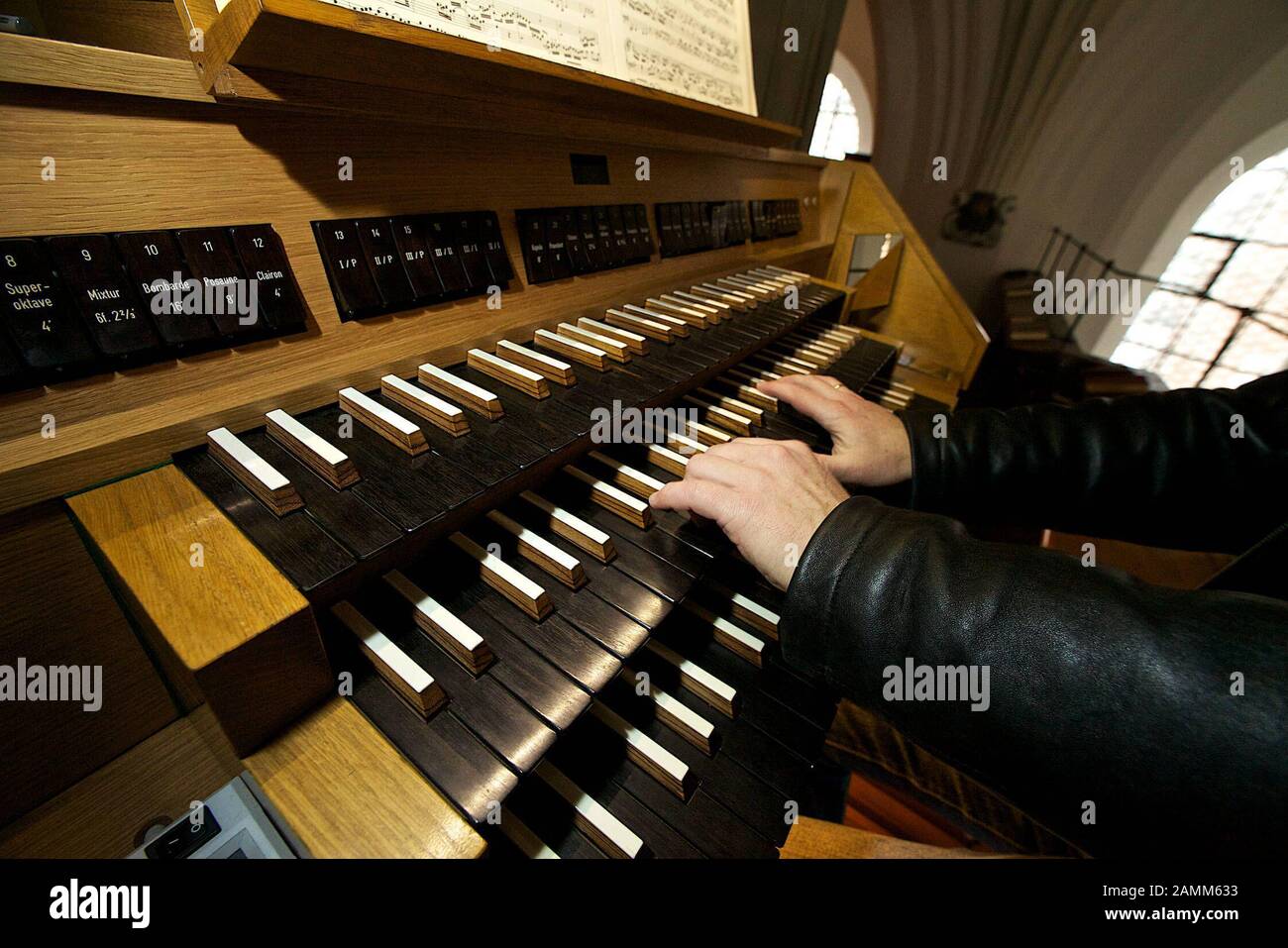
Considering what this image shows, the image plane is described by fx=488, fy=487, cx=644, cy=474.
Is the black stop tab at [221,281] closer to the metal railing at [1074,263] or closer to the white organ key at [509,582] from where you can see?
the white organ key at [509,582]

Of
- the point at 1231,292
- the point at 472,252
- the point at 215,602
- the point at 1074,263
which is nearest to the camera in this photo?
the point at 215,602

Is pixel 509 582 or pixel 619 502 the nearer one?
pixel 509 582

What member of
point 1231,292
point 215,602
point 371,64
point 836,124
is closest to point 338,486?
point 215,602

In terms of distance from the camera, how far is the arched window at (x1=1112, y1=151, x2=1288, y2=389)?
5996 millimetres

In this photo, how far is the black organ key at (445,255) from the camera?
836mm

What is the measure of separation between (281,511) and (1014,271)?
8.53 meters

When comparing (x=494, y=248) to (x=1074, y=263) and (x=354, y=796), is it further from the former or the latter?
(x=1074, y=263)

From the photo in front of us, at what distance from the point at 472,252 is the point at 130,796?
937mm

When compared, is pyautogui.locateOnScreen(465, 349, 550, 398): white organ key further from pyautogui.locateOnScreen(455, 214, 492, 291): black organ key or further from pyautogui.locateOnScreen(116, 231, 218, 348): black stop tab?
pyautogui.locateOnScreen(116, 231, 218, 348): black stop tab

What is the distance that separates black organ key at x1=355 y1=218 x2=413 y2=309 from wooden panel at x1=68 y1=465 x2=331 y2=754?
0.39 m

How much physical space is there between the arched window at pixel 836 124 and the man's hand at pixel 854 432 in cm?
714
